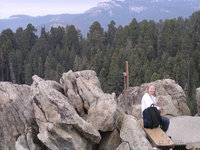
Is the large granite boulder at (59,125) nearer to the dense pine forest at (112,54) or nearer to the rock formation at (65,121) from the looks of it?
the rock formation at (65,121)

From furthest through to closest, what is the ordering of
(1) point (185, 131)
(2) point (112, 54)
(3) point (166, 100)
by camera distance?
1. (2) point (112, 54)
2. (3) point (166, 100)
3. (1) point (185, 131)

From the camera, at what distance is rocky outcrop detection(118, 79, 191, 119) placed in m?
22.4

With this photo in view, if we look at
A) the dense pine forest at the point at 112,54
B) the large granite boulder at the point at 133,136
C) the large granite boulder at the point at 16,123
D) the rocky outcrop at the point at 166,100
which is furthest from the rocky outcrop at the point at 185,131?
the dense pine forest at the point at 112,54

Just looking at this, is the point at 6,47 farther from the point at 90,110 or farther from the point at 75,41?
the point at 90,110

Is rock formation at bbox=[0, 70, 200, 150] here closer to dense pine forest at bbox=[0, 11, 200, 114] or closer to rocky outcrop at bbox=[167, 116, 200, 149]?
rocky outcrop at bbox=[167, 116, 200, 149]

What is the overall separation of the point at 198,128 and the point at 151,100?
4.10m

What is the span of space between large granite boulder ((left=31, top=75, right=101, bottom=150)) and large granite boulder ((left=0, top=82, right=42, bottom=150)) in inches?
35.2

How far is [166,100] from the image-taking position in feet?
74.7

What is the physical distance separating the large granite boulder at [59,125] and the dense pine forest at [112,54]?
206ft

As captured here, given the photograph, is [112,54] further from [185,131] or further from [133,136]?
[133,136]

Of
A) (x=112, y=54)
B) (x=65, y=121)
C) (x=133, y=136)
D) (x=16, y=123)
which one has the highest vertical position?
(x=65, y=121)

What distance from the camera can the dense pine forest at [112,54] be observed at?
83.5 meters

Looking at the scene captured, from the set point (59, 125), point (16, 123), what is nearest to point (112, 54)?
point (16, 123)

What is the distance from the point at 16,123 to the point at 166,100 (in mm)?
11012
